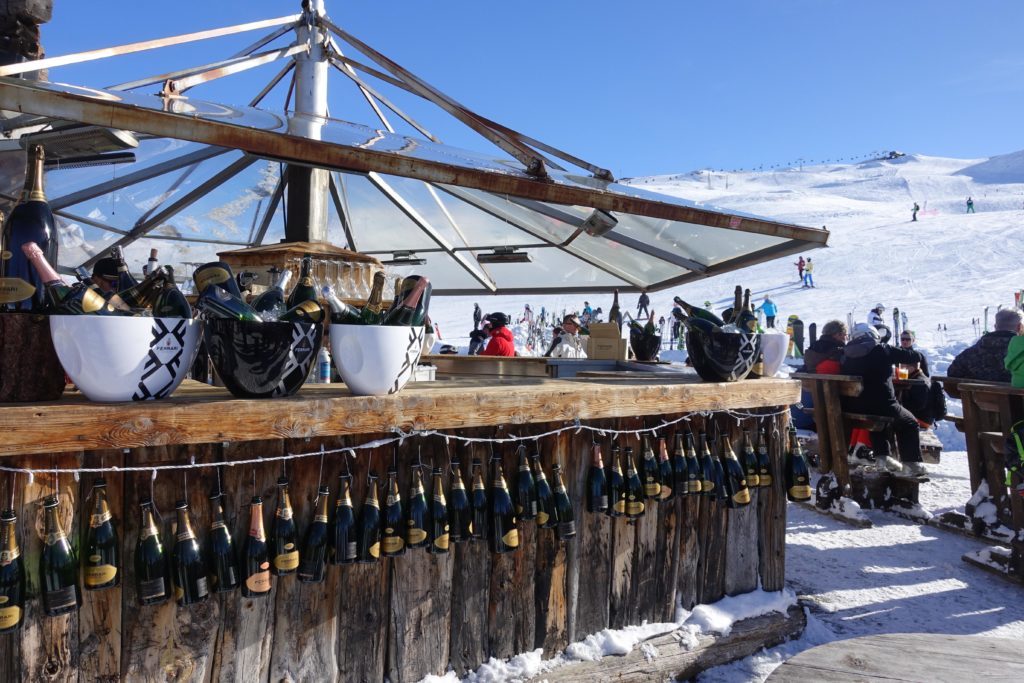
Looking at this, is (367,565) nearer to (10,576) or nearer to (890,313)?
(10,576)

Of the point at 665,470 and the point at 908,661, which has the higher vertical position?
the point at 665,470

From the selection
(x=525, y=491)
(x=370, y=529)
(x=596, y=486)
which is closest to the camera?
(x=370, y=529)

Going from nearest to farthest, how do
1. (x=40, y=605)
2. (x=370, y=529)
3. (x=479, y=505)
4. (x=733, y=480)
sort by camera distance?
1. (x=40, y=605)
2. (x=370, y=529)
3. (x=479, y=505)
4. (x=733, y=480)

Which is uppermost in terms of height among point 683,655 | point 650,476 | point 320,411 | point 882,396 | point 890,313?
point 890,313

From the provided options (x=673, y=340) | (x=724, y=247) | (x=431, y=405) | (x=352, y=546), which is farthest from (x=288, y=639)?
(x=673, y=340)

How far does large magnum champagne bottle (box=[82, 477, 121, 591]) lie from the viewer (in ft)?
5.73

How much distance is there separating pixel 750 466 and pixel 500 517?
142 centimetres

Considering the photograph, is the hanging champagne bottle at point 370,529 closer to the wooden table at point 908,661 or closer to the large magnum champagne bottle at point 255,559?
the large magnum champagne bottle at point 255,559

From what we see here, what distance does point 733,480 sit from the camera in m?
3.10

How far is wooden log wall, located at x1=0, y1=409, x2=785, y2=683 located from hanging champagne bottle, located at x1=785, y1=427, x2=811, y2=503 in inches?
2.6

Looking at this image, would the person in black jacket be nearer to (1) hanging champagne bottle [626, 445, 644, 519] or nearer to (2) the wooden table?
(1) hanging champagne bottle [626, 445, 644, 519]

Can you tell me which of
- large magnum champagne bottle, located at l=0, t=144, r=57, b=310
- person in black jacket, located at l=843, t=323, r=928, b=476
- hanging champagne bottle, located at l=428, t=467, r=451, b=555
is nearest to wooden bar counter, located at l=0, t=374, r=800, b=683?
hanging champagne bottle, located at l=428, t=467, r=451, b=555

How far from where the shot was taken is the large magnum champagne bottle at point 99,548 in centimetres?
175

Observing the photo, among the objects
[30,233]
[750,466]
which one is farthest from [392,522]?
[750,466]
